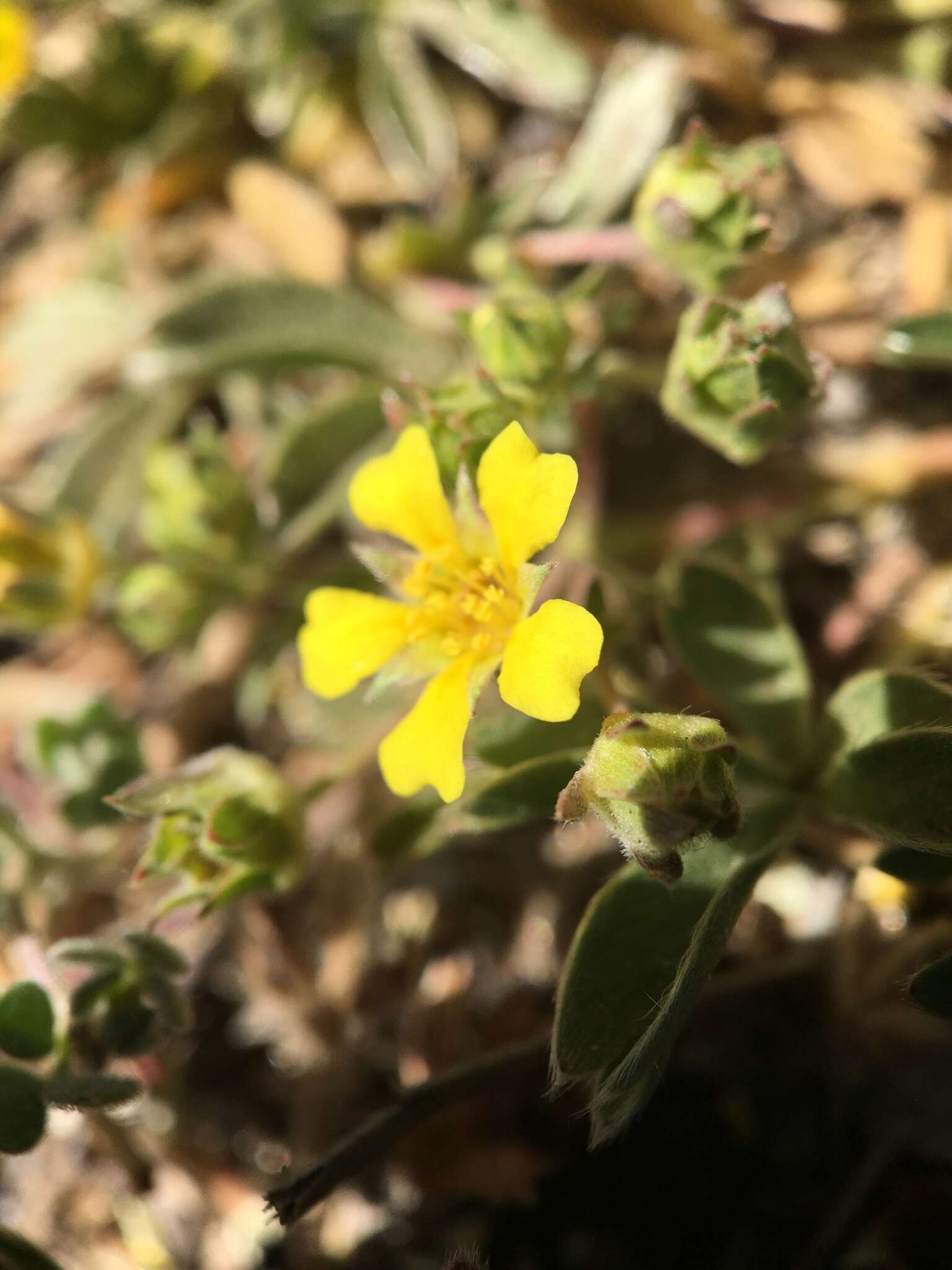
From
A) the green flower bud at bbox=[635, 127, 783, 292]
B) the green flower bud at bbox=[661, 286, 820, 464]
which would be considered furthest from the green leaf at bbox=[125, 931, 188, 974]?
the green flower bud at bbox=[635, 127, 783, 292]

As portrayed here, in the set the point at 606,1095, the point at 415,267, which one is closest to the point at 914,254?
the point at 415,267

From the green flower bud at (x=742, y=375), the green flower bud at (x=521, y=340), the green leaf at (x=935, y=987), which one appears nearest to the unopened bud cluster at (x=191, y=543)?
the green flower bud at (x=521, y=340)

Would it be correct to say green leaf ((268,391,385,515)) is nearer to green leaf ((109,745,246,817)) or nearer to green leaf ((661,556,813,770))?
green leaf ((109,745,246,817))

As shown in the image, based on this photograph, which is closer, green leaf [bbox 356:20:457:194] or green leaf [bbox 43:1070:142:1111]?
green leaf [bbox 43:1070:142:1111]

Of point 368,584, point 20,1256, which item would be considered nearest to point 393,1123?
point 20,1256

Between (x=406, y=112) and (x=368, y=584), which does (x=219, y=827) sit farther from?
(x=406, y=112)

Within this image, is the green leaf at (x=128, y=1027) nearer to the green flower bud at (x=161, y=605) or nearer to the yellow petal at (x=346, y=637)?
the yellow petal at (x=346, y=637)

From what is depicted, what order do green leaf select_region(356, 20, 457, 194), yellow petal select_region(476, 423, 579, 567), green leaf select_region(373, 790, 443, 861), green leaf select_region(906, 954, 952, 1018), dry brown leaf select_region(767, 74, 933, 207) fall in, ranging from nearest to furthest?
1. green leaf select_region(906, 954, 952, 1018)
2. yellow petal select_region(476, 423, 579, 567)
3. green leaf select_region(373, 790, 443, 861)
4. dry brown leaf select_region(767, 74, 933, 207)
5. green leaf select_region(356, 20, 457, 194)
